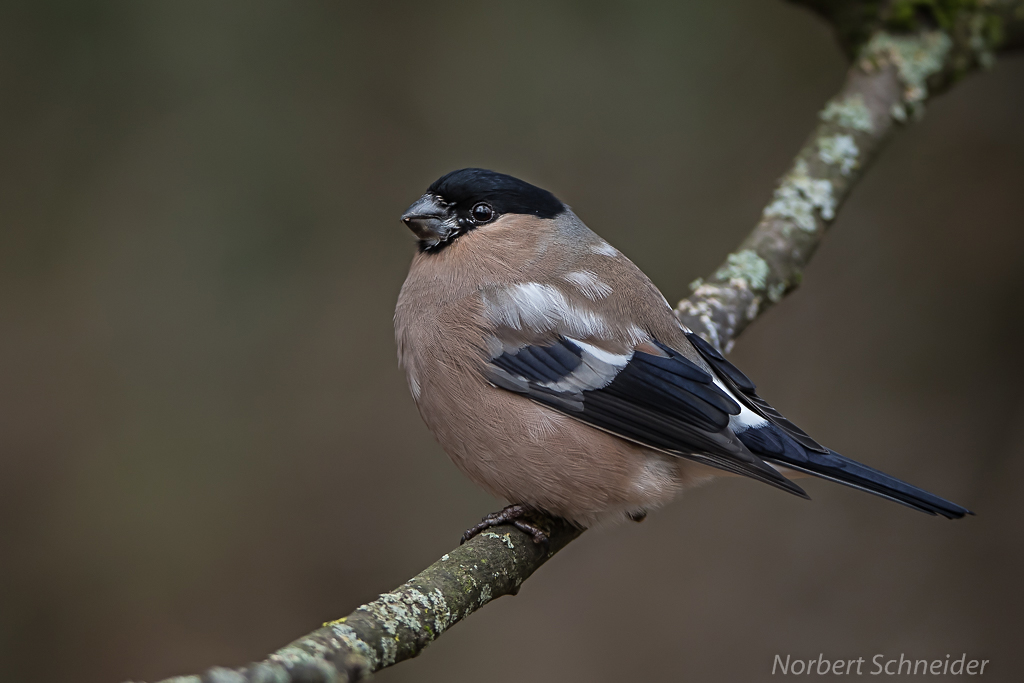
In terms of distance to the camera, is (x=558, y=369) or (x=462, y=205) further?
(x=462, y=205)

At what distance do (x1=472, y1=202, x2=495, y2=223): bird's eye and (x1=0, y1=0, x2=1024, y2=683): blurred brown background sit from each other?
276cm

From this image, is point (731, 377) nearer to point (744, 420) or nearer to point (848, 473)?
point (744, 420)

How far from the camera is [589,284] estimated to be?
3.08 m

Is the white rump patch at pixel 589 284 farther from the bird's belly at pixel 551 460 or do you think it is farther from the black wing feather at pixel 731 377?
the bird's belly at pixel 551 460

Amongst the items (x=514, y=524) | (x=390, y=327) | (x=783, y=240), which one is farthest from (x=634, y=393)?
(x=390, y=327)

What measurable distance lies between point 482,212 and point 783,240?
4.97 ft

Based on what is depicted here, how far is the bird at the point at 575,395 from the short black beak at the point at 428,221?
4.4 inches

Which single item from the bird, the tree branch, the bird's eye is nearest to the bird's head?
the bird's eye

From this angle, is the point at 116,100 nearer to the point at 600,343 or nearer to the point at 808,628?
the point at 600,343

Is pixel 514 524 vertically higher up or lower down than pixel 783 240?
lower down

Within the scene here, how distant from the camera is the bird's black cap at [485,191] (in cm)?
327

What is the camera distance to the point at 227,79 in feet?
18.8

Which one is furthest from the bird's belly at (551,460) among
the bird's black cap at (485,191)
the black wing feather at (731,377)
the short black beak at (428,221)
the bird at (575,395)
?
the bird's black cap at (485,191)

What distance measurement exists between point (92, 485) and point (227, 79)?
2999 millimetres
